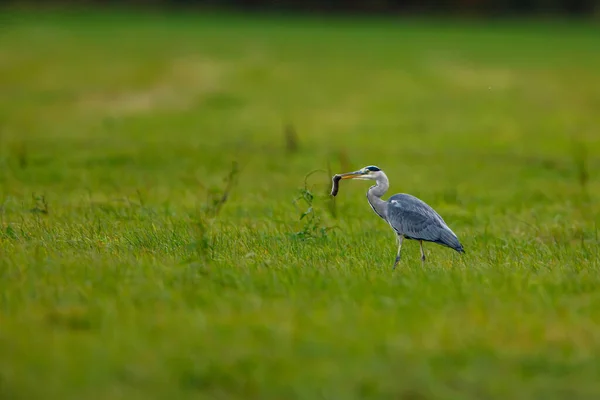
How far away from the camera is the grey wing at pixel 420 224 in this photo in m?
9.98

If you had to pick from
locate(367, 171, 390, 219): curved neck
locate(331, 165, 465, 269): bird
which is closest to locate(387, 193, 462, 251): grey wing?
locate(331, 165, 465, 269): bird

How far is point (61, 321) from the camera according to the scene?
759 centimetres

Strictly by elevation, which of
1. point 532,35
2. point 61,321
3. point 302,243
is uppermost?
point 61,321

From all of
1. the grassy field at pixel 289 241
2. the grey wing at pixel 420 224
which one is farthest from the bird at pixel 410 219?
the grassy field at pixel 289 241

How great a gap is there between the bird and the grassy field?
25 cm

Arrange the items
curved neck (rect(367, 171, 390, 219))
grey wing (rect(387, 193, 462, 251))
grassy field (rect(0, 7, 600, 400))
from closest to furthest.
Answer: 1. grassy field (rect(0, 7, 600, 400))
2. grey wing (rect(387, 193, 462, 251))
3. curved neck (rect(367, 171, 390, 219))

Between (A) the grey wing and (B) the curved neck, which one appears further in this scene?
(B) the curved neck

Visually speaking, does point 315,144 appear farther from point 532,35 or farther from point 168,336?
point 532,35

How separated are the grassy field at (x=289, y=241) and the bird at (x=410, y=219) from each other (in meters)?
0.25

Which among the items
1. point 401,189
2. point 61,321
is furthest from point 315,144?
point 61,321

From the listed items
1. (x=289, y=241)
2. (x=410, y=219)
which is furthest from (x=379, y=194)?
(x=289, y=241)

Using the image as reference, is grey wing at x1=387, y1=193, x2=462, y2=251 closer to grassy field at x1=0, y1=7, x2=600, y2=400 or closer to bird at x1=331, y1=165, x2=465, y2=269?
bird at x1=331, y1=165, x2=465, y2=269

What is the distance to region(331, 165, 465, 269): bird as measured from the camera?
9992 mm

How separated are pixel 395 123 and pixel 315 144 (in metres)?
4.39
